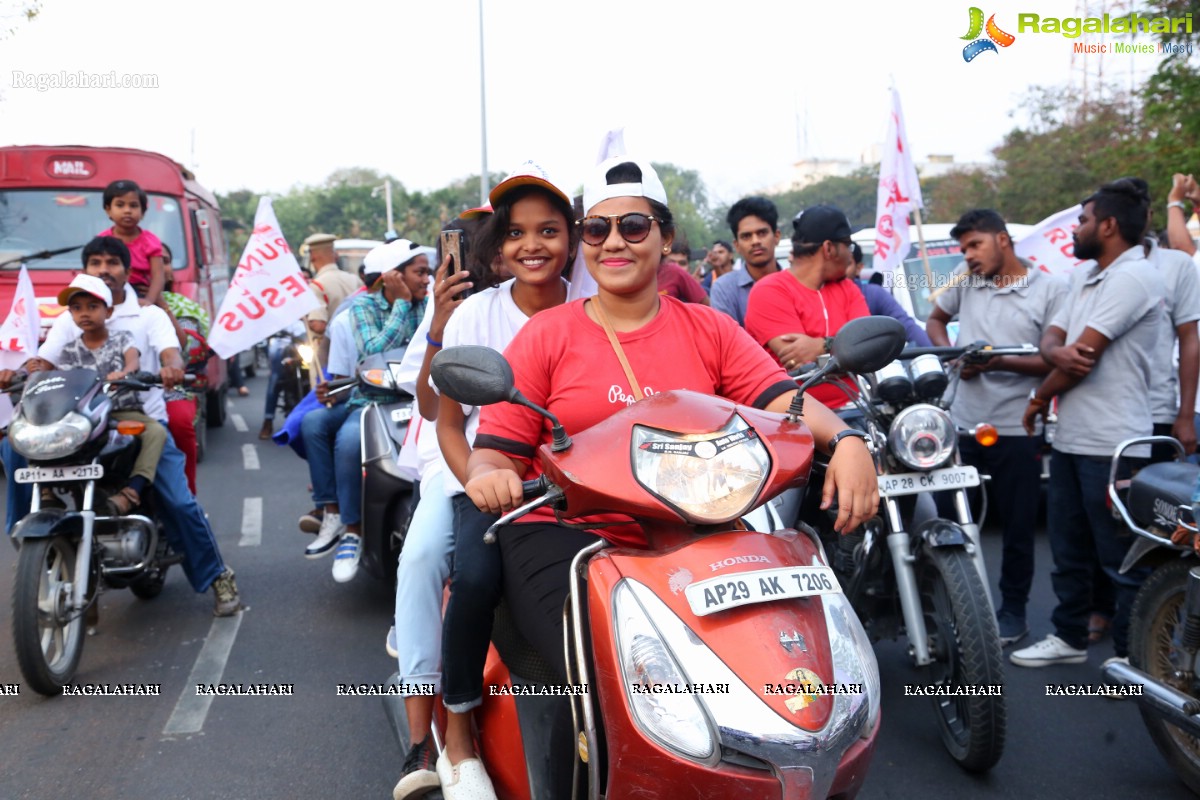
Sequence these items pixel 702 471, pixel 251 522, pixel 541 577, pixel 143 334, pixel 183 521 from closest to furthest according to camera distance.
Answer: pixel 702 471, pixel 541 577, pixel 183 521, pixel 143 334, pixel 251 522

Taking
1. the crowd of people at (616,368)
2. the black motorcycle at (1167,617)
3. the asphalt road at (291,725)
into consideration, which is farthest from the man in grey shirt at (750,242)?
the black motorcycle at (1167,617)

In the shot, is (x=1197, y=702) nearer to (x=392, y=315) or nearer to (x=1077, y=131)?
(x=392, y=315)

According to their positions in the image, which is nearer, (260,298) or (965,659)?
(965,659)

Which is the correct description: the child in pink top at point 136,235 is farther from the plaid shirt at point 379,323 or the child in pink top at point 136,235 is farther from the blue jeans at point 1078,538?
the blue jeans at point 1078,538

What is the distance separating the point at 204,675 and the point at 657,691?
3.35m

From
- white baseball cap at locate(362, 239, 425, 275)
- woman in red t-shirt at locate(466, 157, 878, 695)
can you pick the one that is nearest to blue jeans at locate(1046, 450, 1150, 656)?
woman in red t-shirt at locate(466, 157, 878, 695)

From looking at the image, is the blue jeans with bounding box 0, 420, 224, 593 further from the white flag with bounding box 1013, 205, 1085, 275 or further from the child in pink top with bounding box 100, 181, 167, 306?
the white flag with bounding box 1013, 205, 1085, 275

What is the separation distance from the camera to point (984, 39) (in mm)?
7730

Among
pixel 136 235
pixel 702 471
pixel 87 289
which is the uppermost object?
pixel 136 235

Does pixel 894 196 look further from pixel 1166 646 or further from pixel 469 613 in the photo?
pixel 469 613

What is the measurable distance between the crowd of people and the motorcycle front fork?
0.67 metres

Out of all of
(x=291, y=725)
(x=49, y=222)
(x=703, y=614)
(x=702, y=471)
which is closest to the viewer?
(x=703, y=614)

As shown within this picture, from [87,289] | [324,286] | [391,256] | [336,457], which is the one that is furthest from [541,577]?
[324,286]

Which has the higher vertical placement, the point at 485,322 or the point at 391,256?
the point at 391,256
